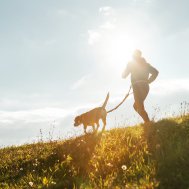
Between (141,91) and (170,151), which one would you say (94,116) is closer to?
(141,91)

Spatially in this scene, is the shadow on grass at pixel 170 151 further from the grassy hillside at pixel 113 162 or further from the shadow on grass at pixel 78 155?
the shadow on grass at pixel 78 155

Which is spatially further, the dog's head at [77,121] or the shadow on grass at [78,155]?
the dog's head at [77,121]

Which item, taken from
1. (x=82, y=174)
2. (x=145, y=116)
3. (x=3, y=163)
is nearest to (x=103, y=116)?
(x=145, y=116)

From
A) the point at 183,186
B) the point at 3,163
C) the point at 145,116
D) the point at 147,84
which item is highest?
the point at 147,84

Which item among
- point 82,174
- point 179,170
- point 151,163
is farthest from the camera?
point 82,174

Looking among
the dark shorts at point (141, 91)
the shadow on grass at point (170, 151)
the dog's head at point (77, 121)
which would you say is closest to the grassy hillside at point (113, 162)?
the shadow on grass at point (170, 151)

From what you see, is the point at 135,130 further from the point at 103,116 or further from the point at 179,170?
the point at 179,170

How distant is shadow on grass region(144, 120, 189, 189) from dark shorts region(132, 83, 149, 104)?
1.12m

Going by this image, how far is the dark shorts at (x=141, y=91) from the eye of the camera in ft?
43.7

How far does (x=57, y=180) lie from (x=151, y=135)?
3.36 meters

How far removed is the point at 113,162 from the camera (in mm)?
9547

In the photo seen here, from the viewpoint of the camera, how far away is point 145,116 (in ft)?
44.2

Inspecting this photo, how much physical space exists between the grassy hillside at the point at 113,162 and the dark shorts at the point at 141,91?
1.00 meters

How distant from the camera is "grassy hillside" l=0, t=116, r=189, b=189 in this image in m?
8.16
